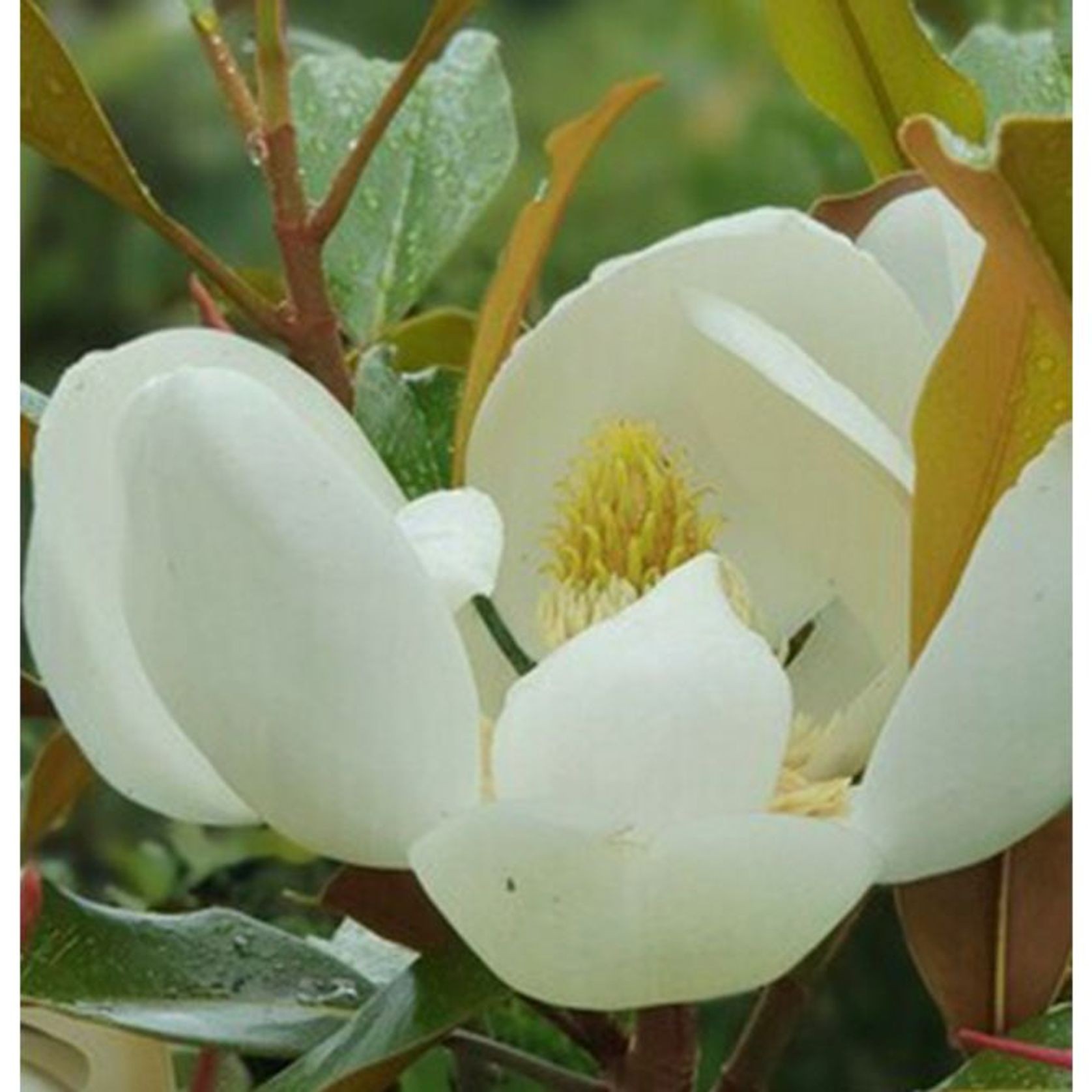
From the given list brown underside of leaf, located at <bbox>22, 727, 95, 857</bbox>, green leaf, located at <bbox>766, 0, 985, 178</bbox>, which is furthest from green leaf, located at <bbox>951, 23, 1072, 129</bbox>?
brown underside of leaf, located at <bbox>22, 727, 95, 857</bbox>

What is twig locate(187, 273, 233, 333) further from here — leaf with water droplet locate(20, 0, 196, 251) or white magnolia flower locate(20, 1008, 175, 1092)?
white magnolia flower locate(20, 1008, 175, 1092)

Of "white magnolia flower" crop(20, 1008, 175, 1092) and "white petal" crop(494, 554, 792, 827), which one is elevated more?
"white petal" crop(494, 554, 792, 827)

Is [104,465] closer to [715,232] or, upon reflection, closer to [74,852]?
[715,232]

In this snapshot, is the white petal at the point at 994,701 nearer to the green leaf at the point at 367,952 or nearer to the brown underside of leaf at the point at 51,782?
the green leaf at the point at 367,952

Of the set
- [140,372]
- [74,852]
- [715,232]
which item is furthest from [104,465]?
[74,852]

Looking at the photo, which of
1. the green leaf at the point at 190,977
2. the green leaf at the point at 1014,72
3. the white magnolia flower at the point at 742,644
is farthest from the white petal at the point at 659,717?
the green leaf at the point at 1014,72

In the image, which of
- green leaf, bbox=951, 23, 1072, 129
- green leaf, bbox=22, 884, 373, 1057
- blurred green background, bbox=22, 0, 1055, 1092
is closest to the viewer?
green leaf, bbox=22, 884, 373, 1057

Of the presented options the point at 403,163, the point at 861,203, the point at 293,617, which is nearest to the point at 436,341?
the point at 403,163
